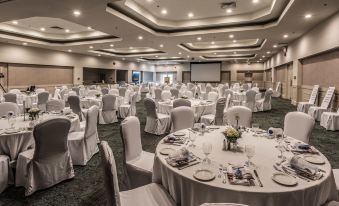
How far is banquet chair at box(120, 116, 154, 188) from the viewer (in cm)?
256

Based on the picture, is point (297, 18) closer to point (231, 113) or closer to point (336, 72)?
point (336, 72)

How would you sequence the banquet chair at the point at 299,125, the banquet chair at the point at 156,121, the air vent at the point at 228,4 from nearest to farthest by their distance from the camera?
the banquet chair at the point at 299,125 < the banquet chair at the point at 156,121 < the air vent at the point at 228,4

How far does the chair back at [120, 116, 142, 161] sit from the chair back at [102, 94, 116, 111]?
4.54 metres

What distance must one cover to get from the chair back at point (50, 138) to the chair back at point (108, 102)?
4063 millimetres

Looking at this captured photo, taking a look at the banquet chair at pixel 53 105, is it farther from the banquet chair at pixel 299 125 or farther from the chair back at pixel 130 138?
the banquet chair at pixel 299 125

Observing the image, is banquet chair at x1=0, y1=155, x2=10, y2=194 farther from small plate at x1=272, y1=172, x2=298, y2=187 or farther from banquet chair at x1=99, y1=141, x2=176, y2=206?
small plate at x1=272, y1=172, x2=298, y2=187

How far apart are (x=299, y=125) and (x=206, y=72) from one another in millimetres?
21867

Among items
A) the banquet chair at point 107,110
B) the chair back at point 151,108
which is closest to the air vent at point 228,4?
the chair back at point 151,108

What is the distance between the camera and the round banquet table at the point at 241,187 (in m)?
1.51

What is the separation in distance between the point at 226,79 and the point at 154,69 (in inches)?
385

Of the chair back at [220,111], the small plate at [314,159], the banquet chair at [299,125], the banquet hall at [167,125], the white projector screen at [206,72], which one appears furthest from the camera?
the white projector screen at [206,72]

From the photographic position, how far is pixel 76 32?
457 inches

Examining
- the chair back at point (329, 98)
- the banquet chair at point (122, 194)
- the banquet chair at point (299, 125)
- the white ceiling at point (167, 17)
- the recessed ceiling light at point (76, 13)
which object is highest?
the white ceiling at point (167, 17)

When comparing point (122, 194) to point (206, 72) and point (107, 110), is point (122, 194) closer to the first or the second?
point (107, 110)
